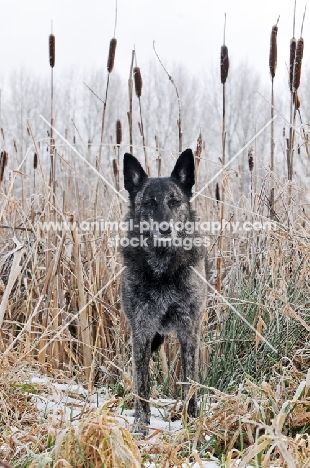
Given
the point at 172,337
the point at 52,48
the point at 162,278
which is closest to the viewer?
the point at 162,278

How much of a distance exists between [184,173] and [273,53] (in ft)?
4.21

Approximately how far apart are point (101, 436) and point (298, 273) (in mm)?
2255

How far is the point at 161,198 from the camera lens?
12.3 feet

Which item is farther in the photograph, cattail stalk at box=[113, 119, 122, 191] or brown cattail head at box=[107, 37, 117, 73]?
cattail stalk at box=[113, 119, 122, 191]

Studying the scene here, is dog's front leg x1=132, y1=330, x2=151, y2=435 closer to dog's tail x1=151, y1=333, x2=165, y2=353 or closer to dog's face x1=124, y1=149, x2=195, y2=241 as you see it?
dog's tail x1=151, y1=333, x2=165, y2=353

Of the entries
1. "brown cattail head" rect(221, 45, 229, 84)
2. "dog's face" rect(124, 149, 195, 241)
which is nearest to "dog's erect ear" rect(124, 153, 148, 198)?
"dog's face" rect(124, 149, 195, 241)

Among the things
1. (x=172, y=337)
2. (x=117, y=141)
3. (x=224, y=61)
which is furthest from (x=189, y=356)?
(x=224, y=61)

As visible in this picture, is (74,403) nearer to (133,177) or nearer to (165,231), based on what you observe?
(165,231)

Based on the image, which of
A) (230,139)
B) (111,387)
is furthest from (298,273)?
(230,139)

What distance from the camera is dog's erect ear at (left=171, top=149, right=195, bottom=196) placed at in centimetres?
387

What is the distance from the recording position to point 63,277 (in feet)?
15.2

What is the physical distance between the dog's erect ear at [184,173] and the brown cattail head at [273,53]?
3.81 feet

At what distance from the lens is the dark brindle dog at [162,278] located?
12.1 feet

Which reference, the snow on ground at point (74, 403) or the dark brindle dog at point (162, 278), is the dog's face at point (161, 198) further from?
the snow on ground at point (74, 403)
